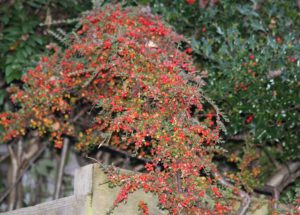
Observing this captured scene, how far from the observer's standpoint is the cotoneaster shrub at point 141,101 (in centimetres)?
491

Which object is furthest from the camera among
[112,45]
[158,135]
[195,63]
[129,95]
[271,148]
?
[271,148]

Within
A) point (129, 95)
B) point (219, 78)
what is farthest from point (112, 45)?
point (219, 78)

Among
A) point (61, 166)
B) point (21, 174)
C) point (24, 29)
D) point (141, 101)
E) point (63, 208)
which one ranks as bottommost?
point (21, 174)

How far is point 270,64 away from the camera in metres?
6.81

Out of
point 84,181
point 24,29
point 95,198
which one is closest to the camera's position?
point 95,198

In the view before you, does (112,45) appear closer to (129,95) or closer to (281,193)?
(129,95)

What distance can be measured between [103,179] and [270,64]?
8.98ft

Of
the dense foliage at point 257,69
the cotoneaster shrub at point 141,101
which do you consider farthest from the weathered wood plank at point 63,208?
the dense foliage at point 257,69

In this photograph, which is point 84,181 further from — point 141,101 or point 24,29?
point 24,29

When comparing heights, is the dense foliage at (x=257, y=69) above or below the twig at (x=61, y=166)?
above

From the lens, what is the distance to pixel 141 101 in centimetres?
521

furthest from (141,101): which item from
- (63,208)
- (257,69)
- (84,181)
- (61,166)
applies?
(61,166)

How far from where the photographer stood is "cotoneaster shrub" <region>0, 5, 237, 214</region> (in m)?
4.91

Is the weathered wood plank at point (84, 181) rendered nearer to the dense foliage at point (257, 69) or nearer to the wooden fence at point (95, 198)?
the wooden fence at point (95, 198)
